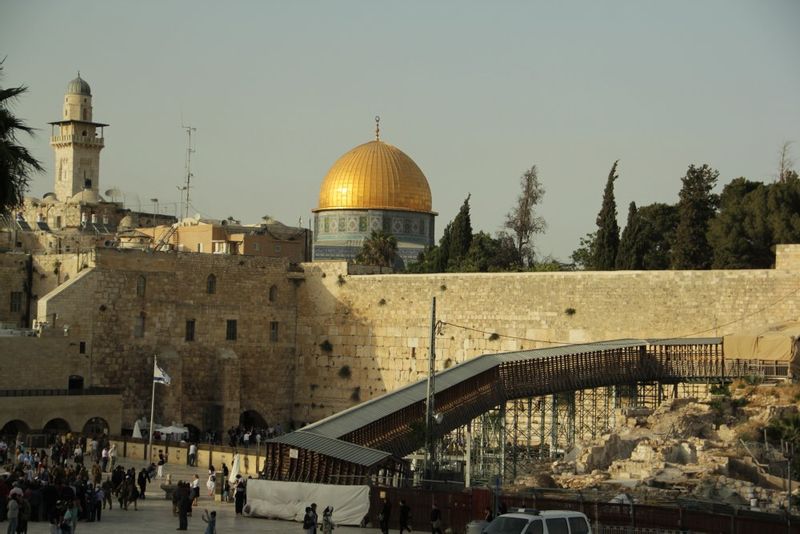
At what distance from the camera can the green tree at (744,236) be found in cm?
3888

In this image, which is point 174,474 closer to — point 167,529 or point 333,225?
point 167,529

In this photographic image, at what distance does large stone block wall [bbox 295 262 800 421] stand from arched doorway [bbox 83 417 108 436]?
714 centimetres

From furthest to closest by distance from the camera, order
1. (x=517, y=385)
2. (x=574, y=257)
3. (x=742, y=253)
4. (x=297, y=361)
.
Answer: (x=574, y=257)
(x=297, y=361)
(x=742, y=253)
(x=517, y=385)

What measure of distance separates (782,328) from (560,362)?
5691 mm

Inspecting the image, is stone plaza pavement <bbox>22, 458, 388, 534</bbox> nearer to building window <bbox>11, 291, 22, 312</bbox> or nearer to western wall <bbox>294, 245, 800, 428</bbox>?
western wall <bbox>294, 245, 800, 428</bbox>

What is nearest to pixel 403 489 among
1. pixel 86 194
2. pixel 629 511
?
pixel 629 511

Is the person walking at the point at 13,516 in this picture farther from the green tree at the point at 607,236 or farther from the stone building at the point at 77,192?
the stone building at the point at 77,192

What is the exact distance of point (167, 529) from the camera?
2064 cm

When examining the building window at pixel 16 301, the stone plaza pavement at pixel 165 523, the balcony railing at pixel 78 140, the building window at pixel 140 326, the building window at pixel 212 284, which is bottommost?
the stone plaza pavement at pixel 165 523

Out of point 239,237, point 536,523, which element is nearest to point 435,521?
point 536,523

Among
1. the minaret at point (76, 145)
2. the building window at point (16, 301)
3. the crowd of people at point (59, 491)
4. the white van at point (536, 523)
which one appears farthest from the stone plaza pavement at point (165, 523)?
the minaret at point (76, 145)

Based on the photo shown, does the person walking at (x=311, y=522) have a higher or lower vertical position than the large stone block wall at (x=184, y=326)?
lower

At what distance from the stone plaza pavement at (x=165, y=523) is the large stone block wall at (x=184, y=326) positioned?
42.2 ft

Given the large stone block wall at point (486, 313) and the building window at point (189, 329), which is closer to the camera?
the large stone block wall at point (486, 313)
